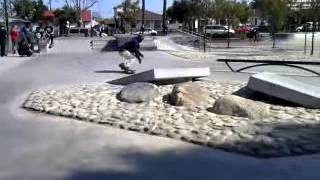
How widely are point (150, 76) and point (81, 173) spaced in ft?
24.6

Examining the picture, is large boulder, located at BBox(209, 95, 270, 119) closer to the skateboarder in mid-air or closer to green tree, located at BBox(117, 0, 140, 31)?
the skateboarder in mid-air

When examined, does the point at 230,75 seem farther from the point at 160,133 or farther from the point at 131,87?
the point at 160,133

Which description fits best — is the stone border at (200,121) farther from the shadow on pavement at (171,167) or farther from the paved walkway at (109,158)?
the shadow on pavement at (171,167)

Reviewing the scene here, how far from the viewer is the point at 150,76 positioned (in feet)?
48.4

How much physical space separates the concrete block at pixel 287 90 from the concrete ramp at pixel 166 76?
2789 millimetres

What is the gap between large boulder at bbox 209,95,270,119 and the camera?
10.8 metres

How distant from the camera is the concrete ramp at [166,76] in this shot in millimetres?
14742

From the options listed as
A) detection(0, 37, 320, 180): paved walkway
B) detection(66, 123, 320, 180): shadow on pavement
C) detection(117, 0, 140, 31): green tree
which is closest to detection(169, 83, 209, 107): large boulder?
detection(0, 37, 320, 180): paved walkway

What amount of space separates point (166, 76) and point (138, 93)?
2254 millimetres

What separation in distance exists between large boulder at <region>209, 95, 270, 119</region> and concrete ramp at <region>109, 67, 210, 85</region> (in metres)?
3.47

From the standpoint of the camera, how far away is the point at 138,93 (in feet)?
41.7

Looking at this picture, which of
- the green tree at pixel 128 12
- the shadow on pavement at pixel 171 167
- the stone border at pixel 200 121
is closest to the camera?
the shadow on pavement at pixel 171 167

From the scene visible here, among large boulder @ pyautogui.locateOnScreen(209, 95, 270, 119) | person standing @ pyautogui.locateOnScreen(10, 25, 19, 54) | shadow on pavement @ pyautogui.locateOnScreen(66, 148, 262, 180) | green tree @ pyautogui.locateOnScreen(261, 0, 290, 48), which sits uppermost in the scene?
green tree @ pyautogui.locateOnScreen(261, 0, 290, 48)

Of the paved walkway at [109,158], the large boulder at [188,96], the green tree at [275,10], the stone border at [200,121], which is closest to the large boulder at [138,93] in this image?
the stone border at [200,121]
